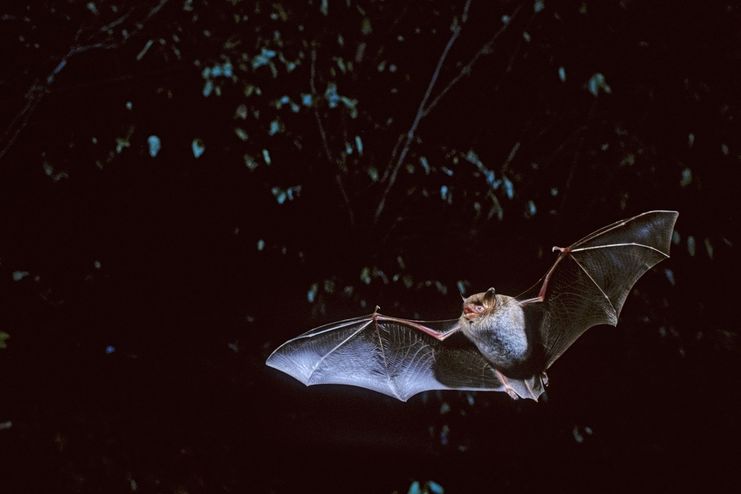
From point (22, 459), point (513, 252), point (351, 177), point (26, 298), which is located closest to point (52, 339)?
point (26, 298)

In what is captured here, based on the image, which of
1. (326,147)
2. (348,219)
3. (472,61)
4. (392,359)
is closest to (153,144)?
(326,147)

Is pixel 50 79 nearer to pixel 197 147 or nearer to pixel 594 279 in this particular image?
pixel 197 147

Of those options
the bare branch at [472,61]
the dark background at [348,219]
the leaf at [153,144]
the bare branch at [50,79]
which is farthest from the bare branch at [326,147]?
the bare branch at [50,79]

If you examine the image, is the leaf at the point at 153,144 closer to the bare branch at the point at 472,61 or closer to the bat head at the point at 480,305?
the bare branch at the point at 472,61

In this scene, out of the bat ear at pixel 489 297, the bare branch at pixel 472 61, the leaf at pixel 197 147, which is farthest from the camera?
the bare branch at pixel 472 61

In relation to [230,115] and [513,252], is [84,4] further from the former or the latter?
[513,252]

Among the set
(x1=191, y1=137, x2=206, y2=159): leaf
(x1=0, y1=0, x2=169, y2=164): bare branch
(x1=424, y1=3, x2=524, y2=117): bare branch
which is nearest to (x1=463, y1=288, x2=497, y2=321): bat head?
(x1=424, y1=3, x2=524, y2=117): bare branch
